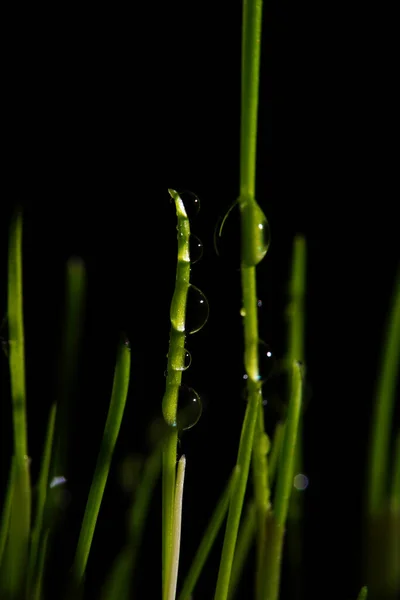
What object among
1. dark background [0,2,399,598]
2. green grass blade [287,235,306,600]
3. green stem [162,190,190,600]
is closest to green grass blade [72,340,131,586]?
green stem [162,190,190,600]

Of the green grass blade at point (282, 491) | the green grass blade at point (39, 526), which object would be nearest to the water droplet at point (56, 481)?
the green grass blade at point (39, 526)

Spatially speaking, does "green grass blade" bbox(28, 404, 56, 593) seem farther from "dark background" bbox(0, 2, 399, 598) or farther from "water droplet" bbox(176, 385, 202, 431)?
"dark background" bbox(0, 2, 399, 598)

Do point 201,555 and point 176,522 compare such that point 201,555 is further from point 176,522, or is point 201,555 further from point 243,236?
point 243,236

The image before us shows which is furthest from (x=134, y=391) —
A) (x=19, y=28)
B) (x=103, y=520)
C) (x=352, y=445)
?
(x=19, y=28)

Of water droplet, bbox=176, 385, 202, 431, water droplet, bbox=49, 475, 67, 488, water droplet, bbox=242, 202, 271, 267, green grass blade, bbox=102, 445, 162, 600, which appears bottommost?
green grass blade, bbox=102, 445, 162, 600

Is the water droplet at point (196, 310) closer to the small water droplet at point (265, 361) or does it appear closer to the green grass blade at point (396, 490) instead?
the small water droplet at point (265, 361)

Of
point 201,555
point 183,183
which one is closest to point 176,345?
point 201,555

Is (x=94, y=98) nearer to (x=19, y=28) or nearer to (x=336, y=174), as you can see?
(x=19, y=28)
